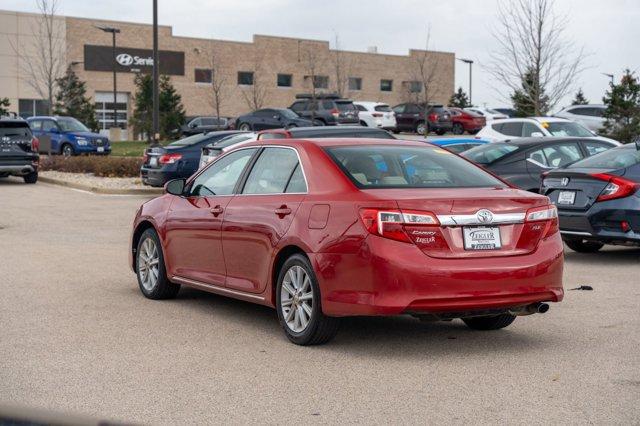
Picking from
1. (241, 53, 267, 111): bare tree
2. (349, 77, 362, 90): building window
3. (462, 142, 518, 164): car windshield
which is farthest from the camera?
(349, 77, 362, 90): building window

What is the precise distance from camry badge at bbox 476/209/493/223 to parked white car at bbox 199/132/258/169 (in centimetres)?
1377

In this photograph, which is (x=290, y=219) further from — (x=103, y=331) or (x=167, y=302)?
(x=167, y=302)

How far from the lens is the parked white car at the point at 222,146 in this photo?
21.1m

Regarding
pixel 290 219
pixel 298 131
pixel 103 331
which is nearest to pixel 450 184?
pixel 290 219

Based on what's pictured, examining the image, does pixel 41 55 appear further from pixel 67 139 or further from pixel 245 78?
pixel 67 139

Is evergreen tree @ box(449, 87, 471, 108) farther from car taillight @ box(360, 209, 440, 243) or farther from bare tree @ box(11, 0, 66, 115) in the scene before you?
car taillight @ box(360, 209, 440, 243)

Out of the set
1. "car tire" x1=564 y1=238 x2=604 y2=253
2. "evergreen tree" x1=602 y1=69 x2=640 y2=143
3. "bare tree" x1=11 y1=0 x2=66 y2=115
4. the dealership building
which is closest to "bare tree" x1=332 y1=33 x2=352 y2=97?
the dealership building

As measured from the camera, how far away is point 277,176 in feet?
26.6

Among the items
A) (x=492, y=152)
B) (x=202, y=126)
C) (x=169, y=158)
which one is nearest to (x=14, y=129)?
(x=169, y=158)

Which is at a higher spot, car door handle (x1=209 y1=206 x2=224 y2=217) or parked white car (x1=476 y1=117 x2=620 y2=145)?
parked white car (x1=476 y1=117 x2=620 y2=145)

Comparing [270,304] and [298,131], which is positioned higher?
[298,131]

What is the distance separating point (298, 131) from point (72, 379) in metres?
10.9

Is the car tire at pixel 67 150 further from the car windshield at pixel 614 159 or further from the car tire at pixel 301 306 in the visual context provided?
the car tire at pixel 301 306

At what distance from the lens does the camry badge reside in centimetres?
691
